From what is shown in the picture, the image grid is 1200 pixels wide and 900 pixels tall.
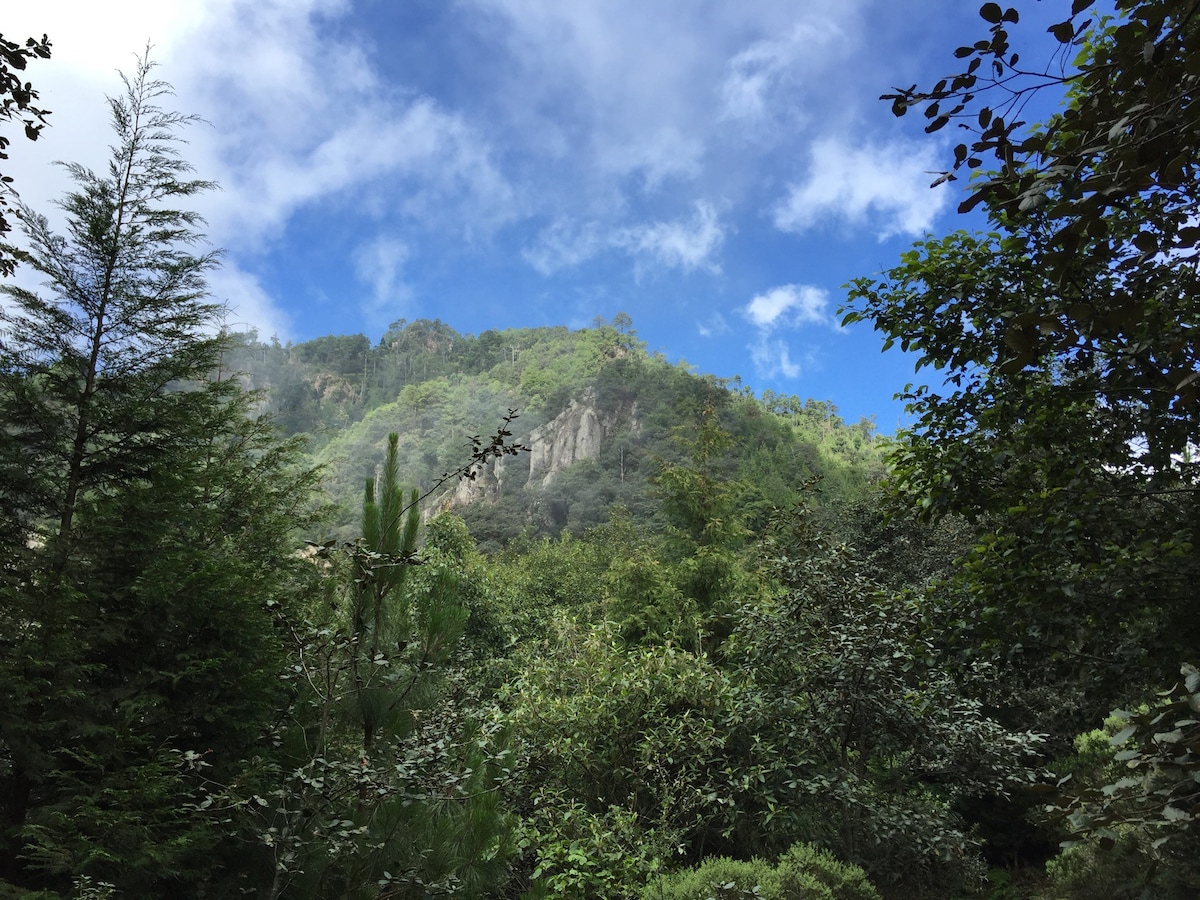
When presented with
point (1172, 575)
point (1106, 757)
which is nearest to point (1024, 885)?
point (1106, 757)

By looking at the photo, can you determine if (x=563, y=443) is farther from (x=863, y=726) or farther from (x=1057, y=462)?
(x=1057, y=462)

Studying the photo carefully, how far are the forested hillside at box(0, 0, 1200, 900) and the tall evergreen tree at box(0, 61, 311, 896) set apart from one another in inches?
1.1

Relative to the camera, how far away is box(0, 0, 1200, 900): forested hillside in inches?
106

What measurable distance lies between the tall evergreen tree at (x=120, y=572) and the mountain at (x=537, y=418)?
25.0 m

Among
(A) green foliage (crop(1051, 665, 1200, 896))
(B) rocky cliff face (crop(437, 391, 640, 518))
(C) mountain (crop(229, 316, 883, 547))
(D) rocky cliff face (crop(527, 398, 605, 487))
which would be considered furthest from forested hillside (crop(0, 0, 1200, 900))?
(D) rocky cliff face (crop(527, 398, 605, 487))

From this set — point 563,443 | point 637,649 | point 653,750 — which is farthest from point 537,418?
point 653,750

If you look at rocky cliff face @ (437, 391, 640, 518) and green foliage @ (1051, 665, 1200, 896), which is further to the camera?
rocky cliff face @ (437, 391, 640, 518)

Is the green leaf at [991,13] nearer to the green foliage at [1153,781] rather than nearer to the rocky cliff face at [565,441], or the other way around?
the green foliage at [1153,781]

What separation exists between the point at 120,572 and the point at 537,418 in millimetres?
68147

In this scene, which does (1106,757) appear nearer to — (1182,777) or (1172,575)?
(1172,575)

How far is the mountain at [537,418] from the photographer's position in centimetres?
4847

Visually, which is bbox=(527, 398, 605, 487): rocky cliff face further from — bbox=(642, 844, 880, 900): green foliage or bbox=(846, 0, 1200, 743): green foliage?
bbox=(846, 0, 1200, 743): green foliage

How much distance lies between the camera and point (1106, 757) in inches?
316

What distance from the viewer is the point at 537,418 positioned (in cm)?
7269
